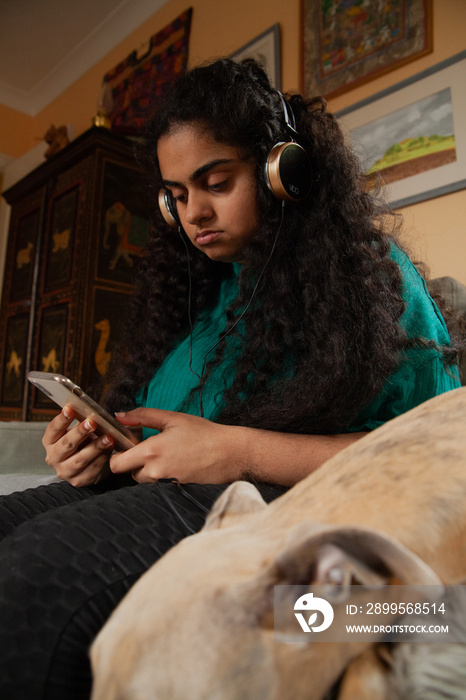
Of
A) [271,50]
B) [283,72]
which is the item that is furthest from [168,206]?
[271,50]

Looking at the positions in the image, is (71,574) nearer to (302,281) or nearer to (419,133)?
(302,281)

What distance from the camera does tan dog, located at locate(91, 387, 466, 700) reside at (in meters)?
0.29

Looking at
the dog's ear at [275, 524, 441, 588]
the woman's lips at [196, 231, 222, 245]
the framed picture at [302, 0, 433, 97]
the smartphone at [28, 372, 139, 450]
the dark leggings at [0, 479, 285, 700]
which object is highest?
the framed picture at [302, 0, 433, 97]

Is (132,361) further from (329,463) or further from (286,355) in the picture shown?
(329,463)

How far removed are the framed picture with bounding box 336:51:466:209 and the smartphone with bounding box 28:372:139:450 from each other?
4.35 feet

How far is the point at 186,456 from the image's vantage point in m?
0.70

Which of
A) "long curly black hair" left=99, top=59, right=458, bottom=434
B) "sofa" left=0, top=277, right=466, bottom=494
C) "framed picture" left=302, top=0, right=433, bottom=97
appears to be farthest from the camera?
"framed picture" left=302, top=0, right=433, bottom=97

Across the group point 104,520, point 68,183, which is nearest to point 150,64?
point 68,183

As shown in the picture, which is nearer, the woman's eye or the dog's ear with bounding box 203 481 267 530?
the dog's ear with bounding box 203 481 267 530

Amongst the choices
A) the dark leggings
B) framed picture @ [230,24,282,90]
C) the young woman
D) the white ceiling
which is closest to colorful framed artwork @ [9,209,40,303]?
the white ceiling

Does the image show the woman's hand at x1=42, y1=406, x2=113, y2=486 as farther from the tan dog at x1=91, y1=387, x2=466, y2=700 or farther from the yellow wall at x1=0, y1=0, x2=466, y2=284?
the yellow wall at x1=0, y1=0, x2=466, y2=284

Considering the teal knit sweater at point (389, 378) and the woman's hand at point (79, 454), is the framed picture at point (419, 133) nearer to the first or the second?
the teal knit sweater at point (389, 378)

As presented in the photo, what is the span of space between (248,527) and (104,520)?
197 millimetres

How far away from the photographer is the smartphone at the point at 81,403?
748mm
